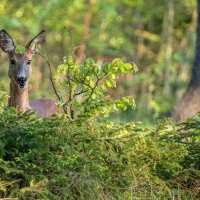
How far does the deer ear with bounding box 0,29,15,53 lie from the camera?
8.38 metres

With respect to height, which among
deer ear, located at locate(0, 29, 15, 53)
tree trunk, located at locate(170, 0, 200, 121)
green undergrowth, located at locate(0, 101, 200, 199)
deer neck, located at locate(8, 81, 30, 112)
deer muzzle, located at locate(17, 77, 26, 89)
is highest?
tree trunk, located at locate(170, 0, 200, 121)

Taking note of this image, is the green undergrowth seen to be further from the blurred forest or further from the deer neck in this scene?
the blurred forest

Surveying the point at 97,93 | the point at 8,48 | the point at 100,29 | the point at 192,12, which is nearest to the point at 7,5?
the point at 100,29

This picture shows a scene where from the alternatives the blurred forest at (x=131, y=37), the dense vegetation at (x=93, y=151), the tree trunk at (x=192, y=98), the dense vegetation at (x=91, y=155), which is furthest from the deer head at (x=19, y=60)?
the blurred forest at (x=131, y=37)

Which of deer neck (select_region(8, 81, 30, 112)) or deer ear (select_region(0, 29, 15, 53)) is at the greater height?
deer ear (select_region(0, 29, 15, 53))

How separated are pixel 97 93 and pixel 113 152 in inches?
30.5

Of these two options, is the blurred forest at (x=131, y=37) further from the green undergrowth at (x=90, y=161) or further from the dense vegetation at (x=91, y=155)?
the green undergrowth at (x=90, y=161)

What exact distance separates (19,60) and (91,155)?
3.79m

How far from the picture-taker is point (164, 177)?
5.71 m

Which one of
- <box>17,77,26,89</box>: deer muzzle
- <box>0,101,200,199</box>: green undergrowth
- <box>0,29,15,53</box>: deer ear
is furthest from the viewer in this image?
<box>0,29,15,53</box>: deer ear

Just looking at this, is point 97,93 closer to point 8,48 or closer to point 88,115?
point 88,115

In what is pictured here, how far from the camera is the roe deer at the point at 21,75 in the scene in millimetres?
8203

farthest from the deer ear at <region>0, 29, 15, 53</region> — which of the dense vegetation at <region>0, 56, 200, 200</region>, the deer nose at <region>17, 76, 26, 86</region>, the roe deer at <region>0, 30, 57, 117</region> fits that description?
the dense vegetation at <region>0, 56, 200, 200</region>

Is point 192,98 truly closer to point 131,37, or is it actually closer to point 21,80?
point 21,80
